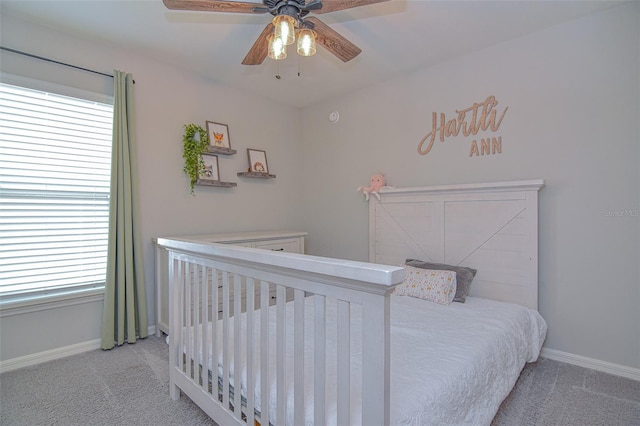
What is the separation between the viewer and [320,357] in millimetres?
962

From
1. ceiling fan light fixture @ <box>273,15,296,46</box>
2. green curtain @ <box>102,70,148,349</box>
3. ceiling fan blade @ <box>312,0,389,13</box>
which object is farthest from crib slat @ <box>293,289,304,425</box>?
green curtain @ <box>102,70,148,349</box>

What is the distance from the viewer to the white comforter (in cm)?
112

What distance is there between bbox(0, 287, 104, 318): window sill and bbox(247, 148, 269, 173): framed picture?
1.78 meters

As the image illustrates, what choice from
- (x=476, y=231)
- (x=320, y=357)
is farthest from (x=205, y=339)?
(x=476, y=231)

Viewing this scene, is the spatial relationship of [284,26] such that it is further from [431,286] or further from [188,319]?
[431,286]

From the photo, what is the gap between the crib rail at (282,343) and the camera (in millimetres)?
833

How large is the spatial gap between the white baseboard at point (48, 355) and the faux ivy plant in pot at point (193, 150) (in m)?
1.47

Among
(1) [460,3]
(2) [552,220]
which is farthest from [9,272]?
(2) [552,220]

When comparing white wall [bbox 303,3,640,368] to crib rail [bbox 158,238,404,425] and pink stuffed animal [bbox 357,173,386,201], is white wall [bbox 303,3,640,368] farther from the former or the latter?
crib rail [bbox 158,238,404,425]

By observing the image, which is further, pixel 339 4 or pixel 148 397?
pixel 148 397

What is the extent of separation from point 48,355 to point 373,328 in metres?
2.66

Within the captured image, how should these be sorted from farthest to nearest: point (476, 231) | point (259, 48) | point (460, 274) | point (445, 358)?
point (476, 231) < point (460, 274) < point (259, 48) < point (445, 358)

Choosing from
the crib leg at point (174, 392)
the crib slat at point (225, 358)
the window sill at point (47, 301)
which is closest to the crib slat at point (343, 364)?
the crib slat at point (225, 358)

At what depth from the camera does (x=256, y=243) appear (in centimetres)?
289
